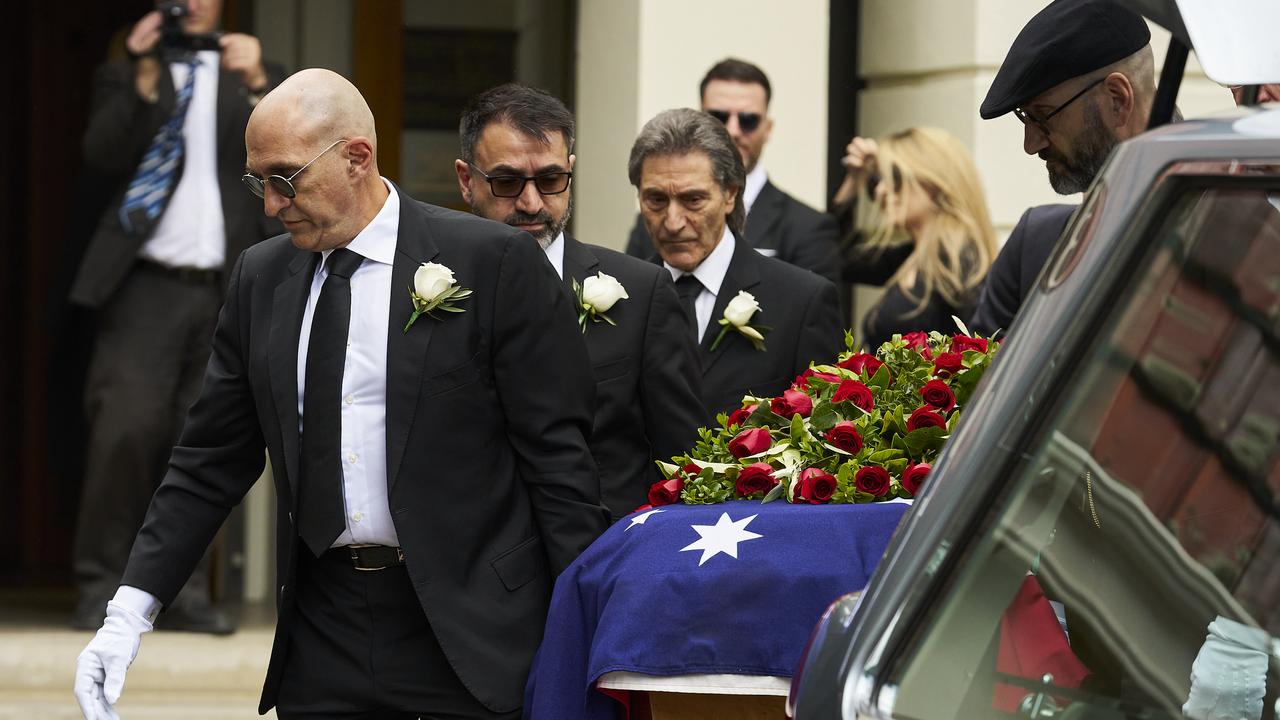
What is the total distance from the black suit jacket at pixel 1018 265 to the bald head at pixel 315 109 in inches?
66.6

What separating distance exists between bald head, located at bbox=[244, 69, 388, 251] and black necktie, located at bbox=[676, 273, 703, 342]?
175cm

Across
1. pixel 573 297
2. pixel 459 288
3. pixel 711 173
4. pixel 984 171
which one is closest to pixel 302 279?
pixel 459 288

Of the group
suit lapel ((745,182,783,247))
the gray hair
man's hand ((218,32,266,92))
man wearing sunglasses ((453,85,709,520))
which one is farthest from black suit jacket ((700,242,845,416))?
man's hand ((218,32,266,92))

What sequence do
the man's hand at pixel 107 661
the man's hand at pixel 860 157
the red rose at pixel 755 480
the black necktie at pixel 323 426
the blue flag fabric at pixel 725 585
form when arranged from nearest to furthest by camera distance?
the blue flag fabric at pixel 725 585, the red rose at pixel 755 480, the black necktie at pixel 323 426, the man's hand at pixel 107 661, the man's hand at pixel 860 157

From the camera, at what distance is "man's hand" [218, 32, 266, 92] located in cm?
663

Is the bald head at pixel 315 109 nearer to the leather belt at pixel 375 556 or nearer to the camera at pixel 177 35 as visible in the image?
the leather belt at pixel 375 556

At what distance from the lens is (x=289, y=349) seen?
3.64m

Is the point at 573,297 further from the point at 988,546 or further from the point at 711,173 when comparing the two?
the point at 988,546

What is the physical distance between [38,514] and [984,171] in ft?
14.2

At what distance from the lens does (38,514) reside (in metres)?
8.49

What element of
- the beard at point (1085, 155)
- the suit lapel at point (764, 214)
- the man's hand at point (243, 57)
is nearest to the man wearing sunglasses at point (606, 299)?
the beard at point (1085, 155)

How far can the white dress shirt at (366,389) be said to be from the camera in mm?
3568

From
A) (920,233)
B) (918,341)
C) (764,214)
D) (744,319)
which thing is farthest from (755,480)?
(764,214)

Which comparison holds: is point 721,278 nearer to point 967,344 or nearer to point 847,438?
point 967,344
